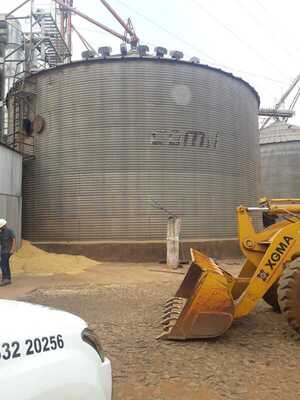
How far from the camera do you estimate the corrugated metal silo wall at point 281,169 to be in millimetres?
34938

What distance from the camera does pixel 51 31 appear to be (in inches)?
1037

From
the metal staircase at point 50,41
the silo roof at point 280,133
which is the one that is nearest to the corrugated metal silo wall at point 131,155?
the metal staircase at point 50,41

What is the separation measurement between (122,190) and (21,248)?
196 inches

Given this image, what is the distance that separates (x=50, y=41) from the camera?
26.0 metres

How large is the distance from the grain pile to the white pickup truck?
44.6ft

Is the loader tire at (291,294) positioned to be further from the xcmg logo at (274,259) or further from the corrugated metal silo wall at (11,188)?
the corrugated metal silo wall at (11,188)

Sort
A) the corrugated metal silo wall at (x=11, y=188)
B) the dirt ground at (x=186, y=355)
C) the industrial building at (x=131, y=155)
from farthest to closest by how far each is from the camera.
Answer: the industrial building at (x=131, y=155), the corrugated metal silo wall at (x=11, y=188), the dirt ground at (x=186, y=355)

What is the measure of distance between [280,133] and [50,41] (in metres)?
20.0

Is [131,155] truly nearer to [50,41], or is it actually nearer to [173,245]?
[173,245]

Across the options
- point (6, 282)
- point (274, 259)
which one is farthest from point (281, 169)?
point (274, 259)

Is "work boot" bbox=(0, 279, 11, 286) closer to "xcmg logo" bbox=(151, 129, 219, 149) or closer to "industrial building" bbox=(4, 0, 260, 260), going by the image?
"industrial building" bbox=(4, 0, 260, 260)

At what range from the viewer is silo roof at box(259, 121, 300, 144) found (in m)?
36.8

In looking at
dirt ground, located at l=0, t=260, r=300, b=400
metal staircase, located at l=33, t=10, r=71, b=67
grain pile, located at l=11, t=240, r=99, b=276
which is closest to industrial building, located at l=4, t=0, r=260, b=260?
grain pile, located at l=11, t=240, r=99, b=276

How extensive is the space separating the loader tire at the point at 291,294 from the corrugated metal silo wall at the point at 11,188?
48.7ft
